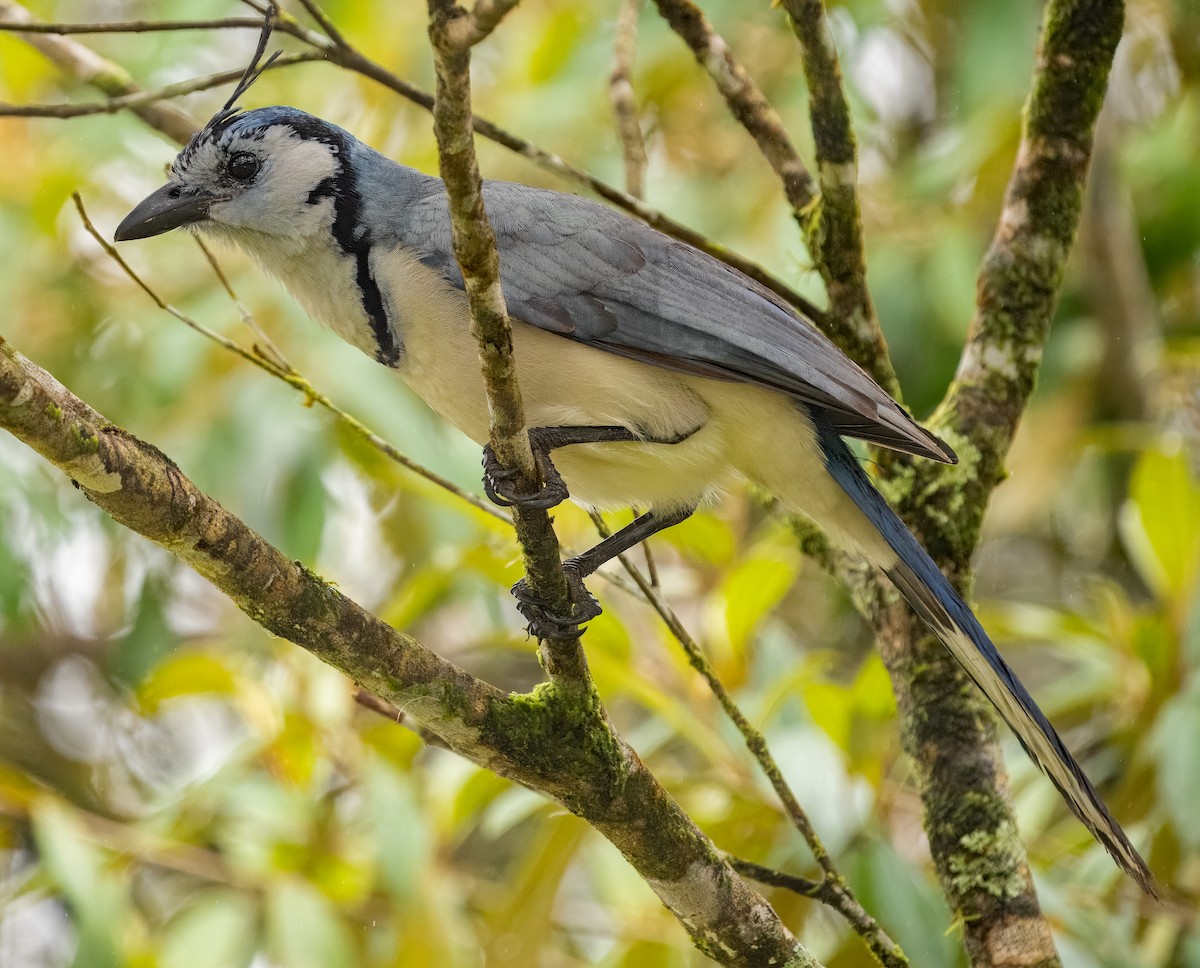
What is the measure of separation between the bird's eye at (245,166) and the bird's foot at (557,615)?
4.29ft

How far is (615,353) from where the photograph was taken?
3090 mm

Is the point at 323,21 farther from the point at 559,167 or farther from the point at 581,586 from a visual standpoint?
the point at 581,586

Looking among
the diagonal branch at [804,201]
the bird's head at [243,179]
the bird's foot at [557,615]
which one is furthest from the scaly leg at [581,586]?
the bird's head at [243,179]

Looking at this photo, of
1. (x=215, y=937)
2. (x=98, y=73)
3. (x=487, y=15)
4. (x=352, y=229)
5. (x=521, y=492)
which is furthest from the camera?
(x=215, y=937)

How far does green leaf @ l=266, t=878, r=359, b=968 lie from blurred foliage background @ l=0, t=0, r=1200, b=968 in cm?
1

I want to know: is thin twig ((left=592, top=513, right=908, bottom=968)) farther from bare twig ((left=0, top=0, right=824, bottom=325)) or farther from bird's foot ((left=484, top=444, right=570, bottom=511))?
bare twig ((left=0, top=0, right=824, bottom=325))

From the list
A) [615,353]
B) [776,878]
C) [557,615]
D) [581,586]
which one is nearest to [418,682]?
[557,615]

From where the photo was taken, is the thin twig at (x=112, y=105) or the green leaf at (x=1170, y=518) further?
the green leaf at (x=1170, y=518)

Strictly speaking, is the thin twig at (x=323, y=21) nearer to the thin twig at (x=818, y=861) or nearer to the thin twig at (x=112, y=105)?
the thin twig at (x=112, y=105)

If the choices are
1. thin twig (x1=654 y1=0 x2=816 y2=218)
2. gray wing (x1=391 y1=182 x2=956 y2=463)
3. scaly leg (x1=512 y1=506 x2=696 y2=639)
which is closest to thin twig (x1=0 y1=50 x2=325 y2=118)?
gray wing (x1=391 y1=182 x2=956 y2=463)

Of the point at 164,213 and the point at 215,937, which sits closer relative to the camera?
the point at 164,213

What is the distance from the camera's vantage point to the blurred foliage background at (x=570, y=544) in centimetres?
393

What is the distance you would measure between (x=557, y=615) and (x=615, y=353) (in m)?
0.69

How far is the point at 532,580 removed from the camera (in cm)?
268
